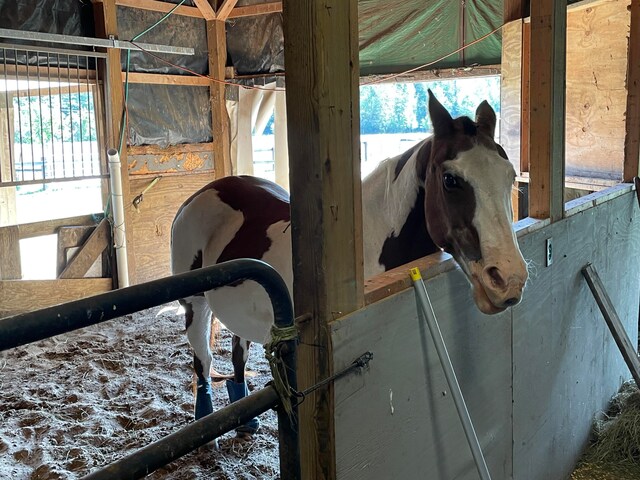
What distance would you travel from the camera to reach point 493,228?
5.10 feet

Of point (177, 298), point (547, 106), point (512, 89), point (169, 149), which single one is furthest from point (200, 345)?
point (169, 149)

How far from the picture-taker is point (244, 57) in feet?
21.1

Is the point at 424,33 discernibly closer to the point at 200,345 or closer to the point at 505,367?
the point at 200,345

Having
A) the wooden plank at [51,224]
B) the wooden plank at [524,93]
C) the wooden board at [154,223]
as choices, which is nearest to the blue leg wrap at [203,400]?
the wooden plank at [524,93]

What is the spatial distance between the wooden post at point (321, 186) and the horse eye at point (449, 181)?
0.48 metres

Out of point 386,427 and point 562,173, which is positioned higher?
point 562,173

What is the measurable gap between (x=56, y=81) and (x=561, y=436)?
16.2 feet

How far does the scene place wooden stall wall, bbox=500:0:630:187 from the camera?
3.27m

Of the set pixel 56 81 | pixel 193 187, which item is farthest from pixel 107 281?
pixel 56 81

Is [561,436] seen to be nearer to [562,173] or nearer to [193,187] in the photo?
[562,173]

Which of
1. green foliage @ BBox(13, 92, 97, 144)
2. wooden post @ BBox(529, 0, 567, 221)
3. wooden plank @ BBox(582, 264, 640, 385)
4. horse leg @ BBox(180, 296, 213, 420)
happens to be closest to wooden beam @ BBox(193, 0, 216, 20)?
green foliage @ BBox(13, 92, 97, 144)

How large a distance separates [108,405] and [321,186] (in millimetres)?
2609

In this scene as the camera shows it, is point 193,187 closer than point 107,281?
No

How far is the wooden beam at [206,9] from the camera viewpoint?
6.20m
